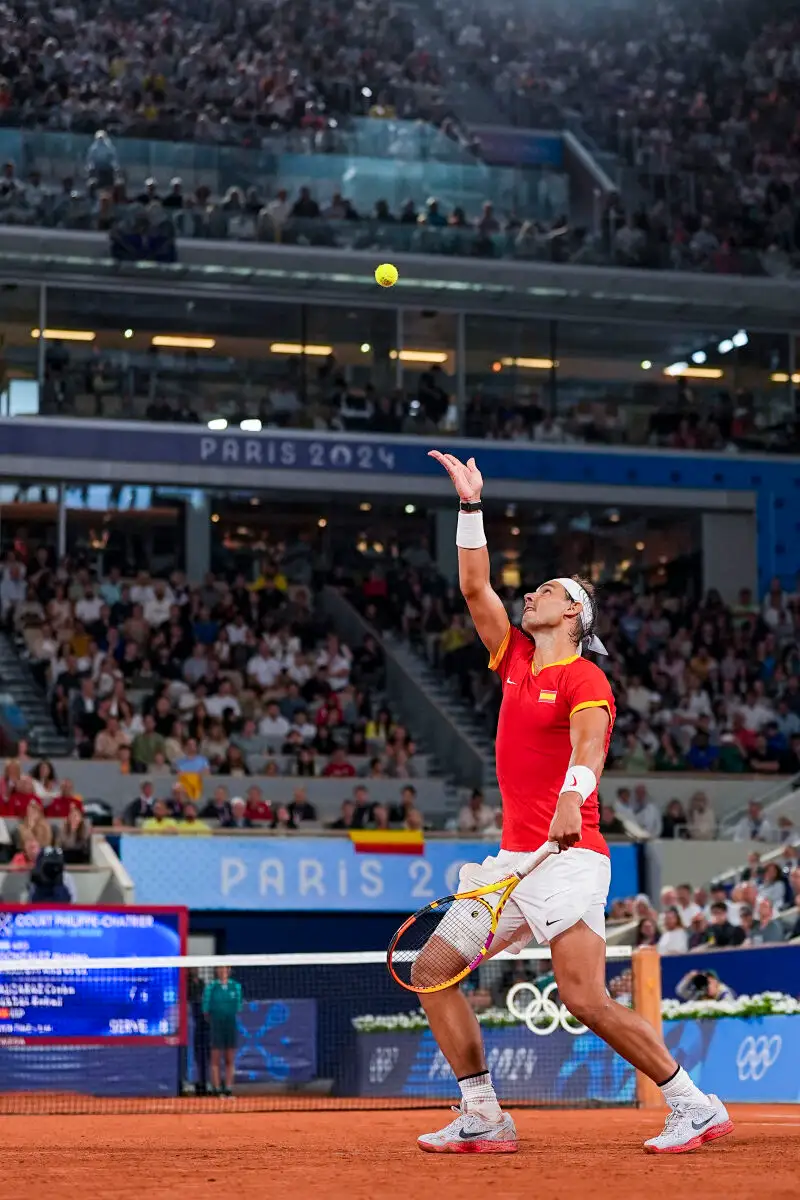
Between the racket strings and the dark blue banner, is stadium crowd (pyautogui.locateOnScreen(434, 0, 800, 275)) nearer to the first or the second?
the dark blue banner

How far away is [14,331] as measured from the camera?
35031 millimetres

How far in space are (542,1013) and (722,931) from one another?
11.9 feet

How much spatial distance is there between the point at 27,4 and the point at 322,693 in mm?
16712

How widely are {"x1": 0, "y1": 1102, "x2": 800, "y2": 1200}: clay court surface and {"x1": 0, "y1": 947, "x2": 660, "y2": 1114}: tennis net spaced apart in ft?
17.5

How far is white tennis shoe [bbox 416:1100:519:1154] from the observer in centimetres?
843

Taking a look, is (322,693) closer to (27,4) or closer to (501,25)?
(27,4)

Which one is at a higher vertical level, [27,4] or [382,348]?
[27,4]

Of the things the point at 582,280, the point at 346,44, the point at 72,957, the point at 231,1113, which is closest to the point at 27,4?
the point at 346,44

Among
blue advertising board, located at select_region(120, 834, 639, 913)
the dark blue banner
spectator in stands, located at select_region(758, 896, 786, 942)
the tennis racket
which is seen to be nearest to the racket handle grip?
the tennis racket

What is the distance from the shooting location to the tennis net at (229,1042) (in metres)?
17.1

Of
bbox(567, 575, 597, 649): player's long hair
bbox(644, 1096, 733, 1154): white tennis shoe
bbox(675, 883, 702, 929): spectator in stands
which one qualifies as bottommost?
bbox(675, 883, 702, 929): spectator in stands

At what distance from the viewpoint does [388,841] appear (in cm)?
2475

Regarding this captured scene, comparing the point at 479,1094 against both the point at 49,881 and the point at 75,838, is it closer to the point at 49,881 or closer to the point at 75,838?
the point at 49,881

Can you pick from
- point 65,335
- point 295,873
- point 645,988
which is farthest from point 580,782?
point 65,335
